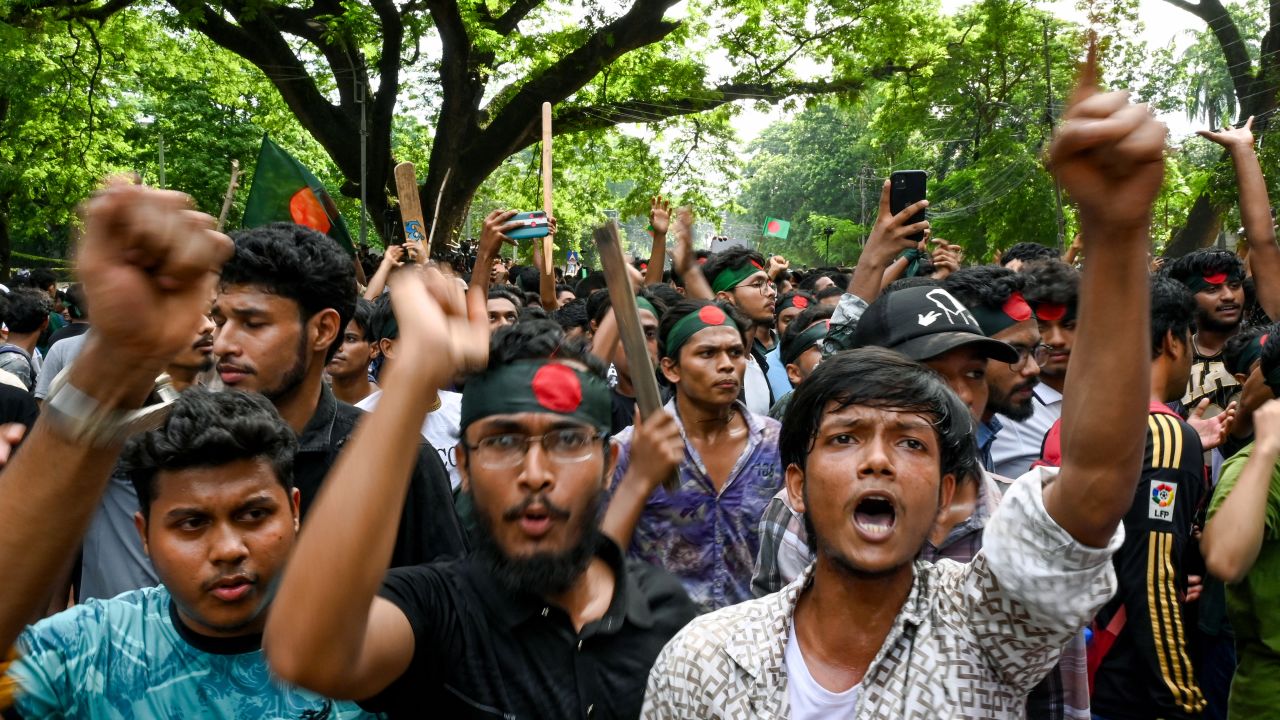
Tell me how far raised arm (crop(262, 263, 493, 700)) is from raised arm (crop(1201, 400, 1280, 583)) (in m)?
2.26

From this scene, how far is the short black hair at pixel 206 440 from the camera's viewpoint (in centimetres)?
234

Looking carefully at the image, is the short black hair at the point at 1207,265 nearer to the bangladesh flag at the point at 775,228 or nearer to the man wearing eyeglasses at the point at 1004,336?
the man wearing eyeglasses at the point at 1004,336

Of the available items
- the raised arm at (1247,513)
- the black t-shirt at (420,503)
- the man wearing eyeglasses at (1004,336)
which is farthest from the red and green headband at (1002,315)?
the black t-shirt at (420,503)

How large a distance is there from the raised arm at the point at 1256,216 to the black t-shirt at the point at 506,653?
377cm

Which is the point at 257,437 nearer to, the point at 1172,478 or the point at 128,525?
the point at 128,525

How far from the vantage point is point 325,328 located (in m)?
3.24

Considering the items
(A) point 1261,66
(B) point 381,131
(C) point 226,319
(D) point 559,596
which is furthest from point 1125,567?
(B) point 381,131

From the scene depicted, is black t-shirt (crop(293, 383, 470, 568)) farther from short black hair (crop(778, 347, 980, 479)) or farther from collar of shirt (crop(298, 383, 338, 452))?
short black hair (crop(778, 347, 980, 479))

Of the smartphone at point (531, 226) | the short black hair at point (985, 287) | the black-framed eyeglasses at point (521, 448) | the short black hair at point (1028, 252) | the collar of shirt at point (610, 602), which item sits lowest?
the collar of shirt at point (610, 602)

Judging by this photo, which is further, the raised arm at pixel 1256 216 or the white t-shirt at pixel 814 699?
the raised arm at pixel 1256 216

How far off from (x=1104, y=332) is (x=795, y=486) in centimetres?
84

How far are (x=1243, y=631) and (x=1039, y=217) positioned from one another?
1684cm

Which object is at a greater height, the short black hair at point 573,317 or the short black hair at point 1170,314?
the short black hair at point 1170,314

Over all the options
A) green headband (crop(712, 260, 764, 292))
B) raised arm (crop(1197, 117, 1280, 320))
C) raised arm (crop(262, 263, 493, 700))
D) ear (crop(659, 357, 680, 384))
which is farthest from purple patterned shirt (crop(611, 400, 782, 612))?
green headband (crop(712, 260, 764, 292))
